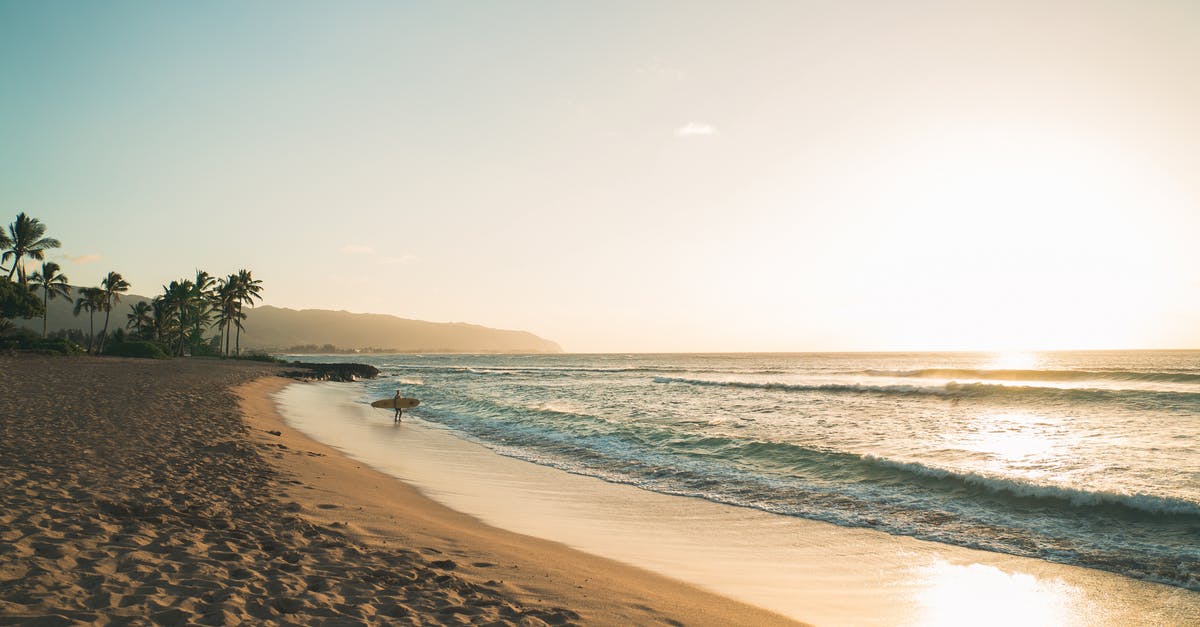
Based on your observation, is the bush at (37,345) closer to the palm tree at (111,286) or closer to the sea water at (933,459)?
the palm tree at (111,286)

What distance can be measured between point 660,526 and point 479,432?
47.6 ft

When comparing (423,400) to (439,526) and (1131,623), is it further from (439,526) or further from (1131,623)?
(1131,623)

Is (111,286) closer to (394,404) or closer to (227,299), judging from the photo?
(227,299)

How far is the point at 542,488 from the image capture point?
45.2ft

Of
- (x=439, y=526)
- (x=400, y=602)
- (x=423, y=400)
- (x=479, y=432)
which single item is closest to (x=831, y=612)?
(x=400, y=602)

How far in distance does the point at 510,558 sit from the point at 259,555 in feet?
9.67

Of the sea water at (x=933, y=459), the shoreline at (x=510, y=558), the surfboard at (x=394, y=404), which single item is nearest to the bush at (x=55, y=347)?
the surfboard at (x=394, y=404)

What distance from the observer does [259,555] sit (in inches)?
259

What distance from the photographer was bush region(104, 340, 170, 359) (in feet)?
212

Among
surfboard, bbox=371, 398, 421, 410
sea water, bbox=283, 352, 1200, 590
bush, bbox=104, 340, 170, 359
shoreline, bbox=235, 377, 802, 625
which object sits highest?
bush, bbox=104, 340, 170, 359


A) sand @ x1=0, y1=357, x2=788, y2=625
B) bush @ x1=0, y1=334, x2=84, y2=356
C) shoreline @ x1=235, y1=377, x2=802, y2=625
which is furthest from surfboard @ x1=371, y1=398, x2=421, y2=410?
bush @ x1=0, y1=334, x2=84, y2=356

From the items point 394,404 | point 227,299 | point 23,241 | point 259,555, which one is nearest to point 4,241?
point 23,241

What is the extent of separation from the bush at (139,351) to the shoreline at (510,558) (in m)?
67.1

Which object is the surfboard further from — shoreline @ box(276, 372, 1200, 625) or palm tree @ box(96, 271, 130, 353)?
palm tree @ box(96, 271, 130, 353)
